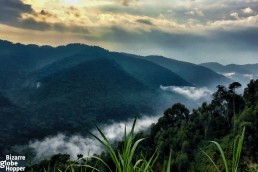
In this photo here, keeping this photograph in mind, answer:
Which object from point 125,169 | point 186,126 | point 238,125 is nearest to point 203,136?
point 186,126

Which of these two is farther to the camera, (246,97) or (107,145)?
(246,97)

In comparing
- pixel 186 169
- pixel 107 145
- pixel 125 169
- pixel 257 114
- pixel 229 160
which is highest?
pixel 107 145

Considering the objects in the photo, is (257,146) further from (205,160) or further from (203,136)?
(203,136)

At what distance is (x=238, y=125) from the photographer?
57500 millimetres

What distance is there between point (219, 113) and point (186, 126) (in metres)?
6.93

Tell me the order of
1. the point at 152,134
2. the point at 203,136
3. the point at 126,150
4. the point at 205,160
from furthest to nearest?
1. the point at 152,134
2. the point at 203,136
3. the point at 205,160
4. the point at 126,150

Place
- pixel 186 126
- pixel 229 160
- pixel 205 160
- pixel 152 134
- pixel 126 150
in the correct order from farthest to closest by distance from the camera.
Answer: pixel 152 134 < pixel 186 126 < pixel 205 160 < pixel 229 160 < pixel 126 150

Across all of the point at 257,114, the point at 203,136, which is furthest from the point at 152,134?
the point at 257,114

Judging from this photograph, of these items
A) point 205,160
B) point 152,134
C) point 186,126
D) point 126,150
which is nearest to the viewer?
point 126,150

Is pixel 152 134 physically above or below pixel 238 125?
below

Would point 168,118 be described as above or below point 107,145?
below

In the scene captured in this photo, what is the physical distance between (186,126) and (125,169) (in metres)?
69.3

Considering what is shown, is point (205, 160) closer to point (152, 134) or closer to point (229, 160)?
point (229, 160)

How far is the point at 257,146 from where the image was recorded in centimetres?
5034
